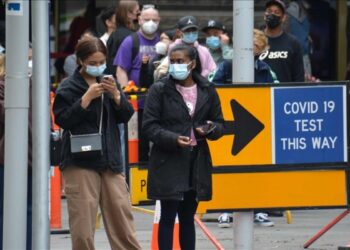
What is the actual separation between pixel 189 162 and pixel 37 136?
6.20 ft

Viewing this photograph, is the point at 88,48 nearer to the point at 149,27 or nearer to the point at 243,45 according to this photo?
the point at 243,45

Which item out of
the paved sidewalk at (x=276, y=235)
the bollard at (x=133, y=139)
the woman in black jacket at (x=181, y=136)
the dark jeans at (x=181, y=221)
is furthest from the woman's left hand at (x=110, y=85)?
the paved sidewalk at (x=276, y=235)

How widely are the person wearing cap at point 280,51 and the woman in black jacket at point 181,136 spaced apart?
3710mm

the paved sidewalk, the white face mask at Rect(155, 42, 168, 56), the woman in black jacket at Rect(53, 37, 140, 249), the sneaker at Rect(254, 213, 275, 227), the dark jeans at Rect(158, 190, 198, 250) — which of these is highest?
the white face mask at Rect(155, 42, 168, 56)

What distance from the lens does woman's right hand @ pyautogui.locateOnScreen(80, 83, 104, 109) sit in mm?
8086

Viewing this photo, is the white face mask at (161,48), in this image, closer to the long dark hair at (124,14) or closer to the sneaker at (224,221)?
the long dark hair at (124,14)

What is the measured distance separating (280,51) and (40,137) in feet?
19.2

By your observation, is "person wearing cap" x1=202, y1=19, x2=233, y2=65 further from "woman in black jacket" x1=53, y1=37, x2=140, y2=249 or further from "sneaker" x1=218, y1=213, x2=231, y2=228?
"woman in black jacket" x1=53, y1=37, x2=140, y2=249

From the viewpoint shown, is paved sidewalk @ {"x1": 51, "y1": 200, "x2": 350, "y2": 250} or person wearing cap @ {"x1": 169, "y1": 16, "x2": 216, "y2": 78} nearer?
paved sidewalk @ {"x1": 51, "y1": 200, "x2": 350, "y2": 250}

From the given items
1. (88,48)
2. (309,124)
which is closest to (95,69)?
(88,48)

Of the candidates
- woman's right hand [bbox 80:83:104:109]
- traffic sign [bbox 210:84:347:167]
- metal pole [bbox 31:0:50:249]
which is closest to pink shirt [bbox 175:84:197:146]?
traffic sign [bbox 210:84:347:167]

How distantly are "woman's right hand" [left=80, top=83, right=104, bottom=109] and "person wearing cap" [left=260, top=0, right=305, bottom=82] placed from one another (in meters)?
4.51

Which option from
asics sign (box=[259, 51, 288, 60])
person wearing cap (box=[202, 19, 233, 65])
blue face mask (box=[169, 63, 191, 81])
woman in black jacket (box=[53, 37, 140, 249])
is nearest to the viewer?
woman in black jacket (box=[53, 37, 140, 249])

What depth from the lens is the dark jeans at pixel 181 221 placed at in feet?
28.4
